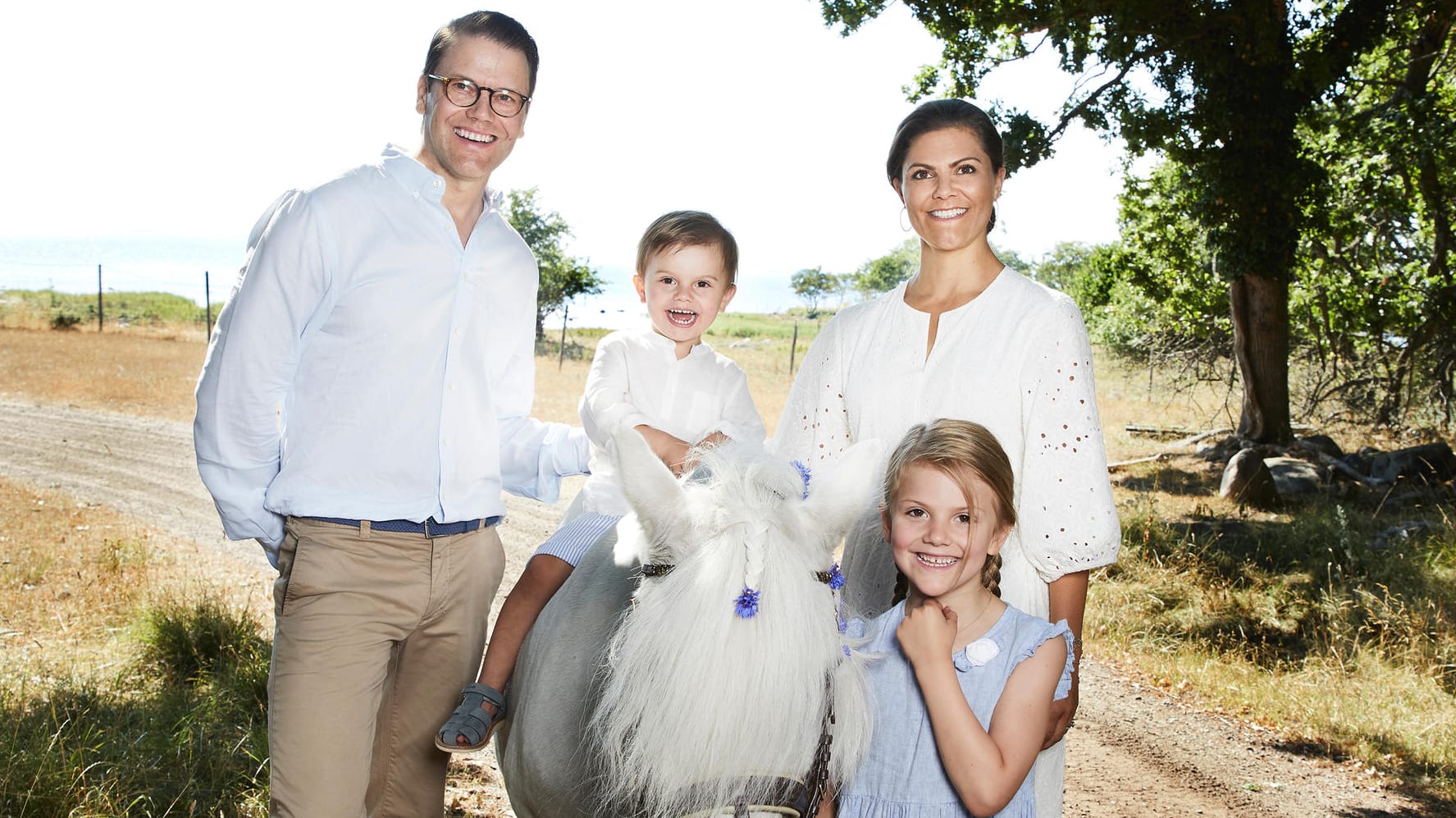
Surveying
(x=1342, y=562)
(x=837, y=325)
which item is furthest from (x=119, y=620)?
(x=1342, y=562)

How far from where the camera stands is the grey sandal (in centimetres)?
202

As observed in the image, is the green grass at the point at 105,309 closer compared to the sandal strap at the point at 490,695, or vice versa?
the sandal strap at the point at 490,695

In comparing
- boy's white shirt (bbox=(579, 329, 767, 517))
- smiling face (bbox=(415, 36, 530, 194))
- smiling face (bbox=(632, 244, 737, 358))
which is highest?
smiling face (bbox=(415, 36, 530, 194))

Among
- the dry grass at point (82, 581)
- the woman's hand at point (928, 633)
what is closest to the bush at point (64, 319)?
the dry grass at point (82, 581)

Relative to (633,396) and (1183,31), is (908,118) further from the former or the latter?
(1183,31)

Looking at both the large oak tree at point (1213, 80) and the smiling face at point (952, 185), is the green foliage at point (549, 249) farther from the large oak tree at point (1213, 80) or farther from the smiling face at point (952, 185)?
the smiling face at point (952, 185)

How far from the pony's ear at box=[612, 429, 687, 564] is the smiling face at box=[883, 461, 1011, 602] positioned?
1.64 ft

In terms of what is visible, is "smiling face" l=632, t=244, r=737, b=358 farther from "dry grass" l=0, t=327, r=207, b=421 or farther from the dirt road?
"dry grass" l=0, t=327, r=207, b=421

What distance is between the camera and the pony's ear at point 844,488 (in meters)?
1.61

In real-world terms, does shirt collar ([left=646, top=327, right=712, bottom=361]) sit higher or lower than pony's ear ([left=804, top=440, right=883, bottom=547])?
higher

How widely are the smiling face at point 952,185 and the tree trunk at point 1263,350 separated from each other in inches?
403

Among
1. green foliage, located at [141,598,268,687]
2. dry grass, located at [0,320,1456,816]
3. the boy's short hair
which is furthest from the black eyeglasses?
Answer: green foliage, located at [141,598,268,687]

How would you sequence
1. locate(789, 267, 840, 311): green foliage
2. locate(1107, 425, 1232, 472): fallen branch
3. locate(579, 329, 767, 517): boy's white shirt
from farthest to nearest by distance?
locate(789, 267, 840, 311): green foliage → locate(1107, 425, 1232, 472): fallen branch → locate(579, 329, 767, 517): boy's white shirt

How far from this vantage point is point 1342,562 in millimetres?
7039
